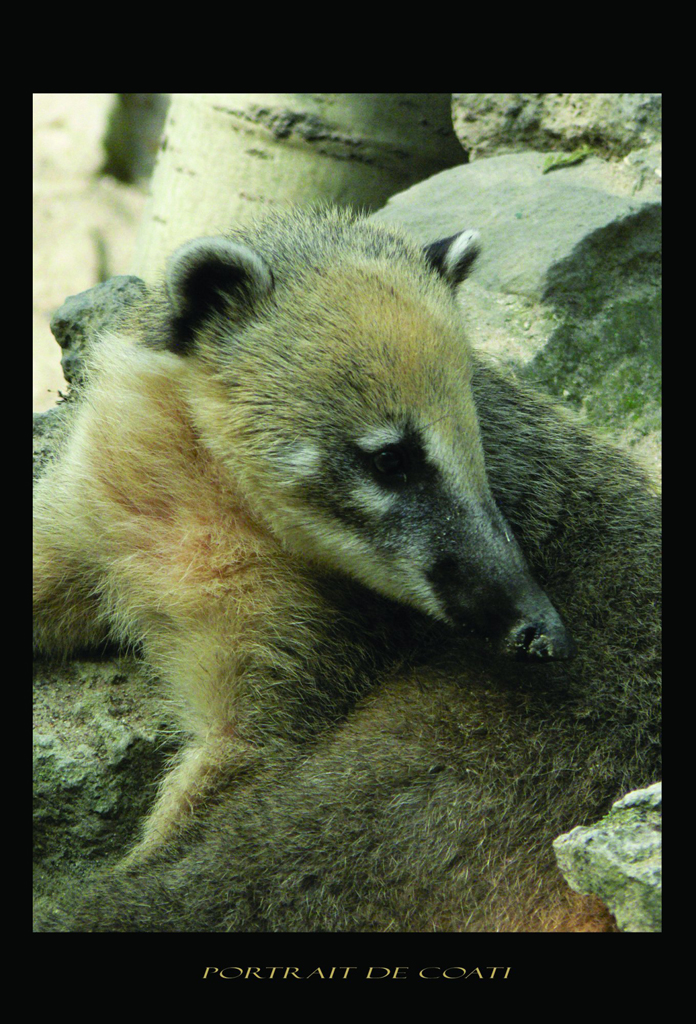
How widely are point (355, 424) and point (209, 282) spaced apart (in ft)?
2.66

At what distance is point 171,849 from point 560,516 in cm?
201

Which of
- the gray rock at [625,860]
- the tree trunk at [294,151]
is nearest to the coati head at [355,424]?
the gray rock at [625,860]

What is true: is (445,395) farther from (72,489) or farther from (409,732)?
(72,489)

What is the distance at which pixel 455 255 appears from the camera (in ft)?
12.6

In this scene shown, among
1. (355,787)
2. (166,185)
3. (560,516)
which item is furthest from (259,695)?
(166,185)

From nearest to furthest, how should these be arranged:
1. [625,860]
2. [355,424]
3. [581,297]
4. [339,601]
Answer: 1. [625,860]
2. [355,424]
3. [339,601]
4. [581,297]

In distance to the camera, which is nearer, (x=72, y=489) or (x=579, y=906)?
(x=579, y=906)

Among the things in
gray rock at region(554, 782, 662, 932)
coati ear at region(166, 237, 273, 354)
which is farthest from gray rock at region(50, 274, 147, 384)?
gray rock at region(554, 782, 662, 932)

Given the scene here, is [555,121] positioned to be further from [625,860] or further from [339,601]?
[625,860]

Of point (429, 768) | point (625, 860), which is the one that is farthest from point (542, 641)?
point (625, 860)

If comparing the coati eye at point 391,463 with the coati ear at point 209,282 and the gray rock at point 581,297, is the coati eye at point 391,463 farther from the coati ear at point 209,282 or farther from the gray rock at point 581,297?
the gray rock at point 581,297

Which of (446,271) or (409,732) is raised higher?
(446,271)

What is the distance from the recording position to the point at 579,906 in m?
2.72

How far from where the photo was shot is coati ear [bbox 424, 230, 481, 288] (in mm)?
3846
